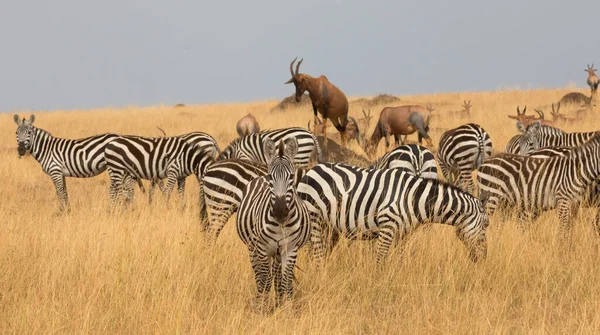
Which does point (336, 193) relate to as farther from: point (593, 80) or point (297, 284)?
point (593, 80)

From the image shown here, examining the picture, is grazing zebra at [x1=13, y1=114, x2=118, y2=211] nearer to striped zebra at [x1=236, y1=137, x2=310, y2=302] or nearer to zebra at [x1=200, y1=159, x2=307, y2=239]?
zebra at [x1=200, y1=159, x2=307, y2=239]

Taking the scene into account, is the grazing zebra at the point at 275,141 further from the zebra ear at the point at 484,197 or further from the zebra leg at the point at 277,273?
the zebra leg at the point at 277,273

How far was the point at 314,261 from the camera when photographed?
22.6 ft

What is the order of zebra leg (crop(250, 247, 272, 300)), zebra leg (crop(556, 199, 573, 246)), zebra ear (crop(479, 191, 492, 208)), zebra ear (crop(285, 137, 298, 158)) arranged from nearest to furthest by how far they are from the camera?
zebra ear (crop(285, 137, 298, 158))
zebra leg (crop(250, 247, 272, 300))
zebra ear (crop(479, 191, 492, 208))
zebra leg (crop(556, 199, 573, 246))

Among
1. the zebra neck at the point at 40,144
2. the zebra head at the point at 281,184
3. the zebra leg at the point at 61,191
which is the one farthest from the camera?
the zebra neck at the point at 40,144

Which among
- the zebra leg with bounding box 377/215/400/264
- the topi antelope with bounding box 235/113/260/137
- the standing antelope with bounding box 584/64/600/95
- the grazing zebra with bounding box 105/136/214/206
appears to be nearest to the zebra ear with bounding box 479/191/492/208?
the zebra leg with bounding box 377/215/400/264

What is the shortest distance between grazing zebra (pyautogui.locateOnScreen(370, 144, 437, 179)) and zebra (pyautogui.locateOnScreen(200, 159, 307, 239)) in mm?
2103

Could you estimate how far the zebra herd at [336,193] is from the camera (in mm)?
5609

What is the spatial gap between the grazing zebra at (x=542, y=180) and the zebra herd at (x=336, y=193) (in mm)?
12

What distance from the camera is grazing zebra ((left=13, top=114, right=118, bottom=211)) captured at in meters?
12.7

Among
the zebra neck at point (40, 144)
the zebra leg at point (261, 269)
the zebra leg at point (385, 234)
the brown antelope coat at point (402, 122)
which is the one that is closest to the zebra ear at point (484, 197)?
the zebra leg at point (385, 234)

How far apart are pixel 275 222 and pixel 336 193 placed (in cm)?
163

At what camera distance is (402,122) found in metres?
20.0

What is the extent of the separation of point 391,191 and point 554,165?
288 cm
